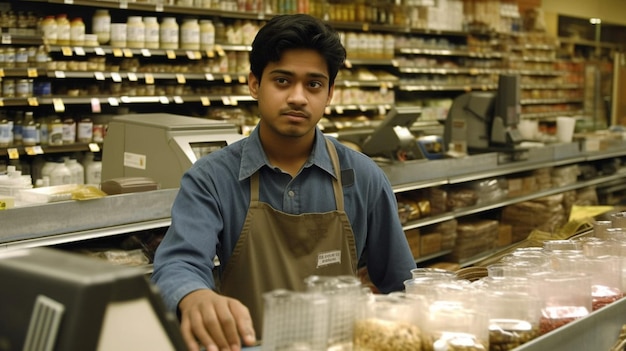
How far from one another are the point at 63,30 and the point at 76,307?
564 cm

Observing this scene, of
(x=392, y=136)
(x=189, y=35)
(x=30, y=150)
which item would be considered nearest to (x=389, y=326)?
(x=392, y=136)

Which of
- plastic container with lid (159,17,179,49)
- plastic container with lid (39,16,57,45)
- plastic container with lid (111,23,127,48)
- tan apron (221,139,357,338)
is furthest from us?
plastic container with lid (159,17,179,49)

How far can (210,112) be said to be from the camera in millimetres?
7562

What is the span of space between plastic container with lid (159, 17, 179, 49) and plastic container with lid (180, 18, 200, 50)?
13 cm

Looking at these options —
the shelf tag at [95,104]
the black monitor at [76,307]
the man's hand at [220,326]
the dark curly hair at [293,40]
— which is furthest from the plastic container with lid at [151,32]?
the black monitor at [76,307]

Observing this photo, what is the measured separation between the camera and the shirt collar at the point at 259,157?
2203 millimetres

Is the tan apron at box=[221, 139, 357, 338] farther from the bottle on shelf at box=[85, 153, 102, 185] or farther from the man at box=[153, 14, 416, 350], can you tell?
the bottle on shelf at box=[85, 153, 102, 185]

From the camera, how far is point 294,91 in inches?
82.6

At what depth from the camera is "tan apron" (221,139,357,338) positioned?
2.15m

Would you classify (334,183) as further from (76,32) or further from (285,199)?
(76,32)

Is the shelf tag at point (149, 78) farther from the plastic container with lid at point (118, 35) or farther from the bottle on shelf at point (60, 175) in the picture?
the bottle on shelf at point (60, 175)

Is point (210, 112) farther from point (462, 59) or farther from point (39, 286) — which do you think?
point (39, 286)

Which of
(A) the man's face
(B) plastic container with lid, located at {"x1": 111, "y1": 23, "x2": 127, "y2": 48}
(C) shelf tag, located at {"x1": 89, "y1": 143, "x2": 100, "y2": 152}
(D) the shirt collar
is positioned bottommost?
(C) shelf tag, located at {"x1": 89, "y1": 143, "x2": 100, "y2": 152}

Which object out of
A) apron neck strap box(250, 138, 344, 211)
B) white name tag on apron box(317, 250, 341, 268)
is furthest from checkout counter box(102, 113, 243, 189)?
white name tag on apron box(317, 250, 341, 268)
